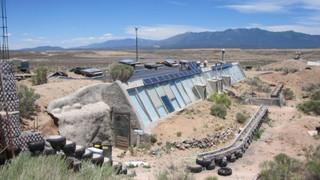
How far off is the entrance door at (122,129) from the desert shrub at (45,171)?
910 cm

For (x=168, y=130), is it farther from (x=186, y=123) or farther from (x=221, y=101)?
(x=221, y=101)

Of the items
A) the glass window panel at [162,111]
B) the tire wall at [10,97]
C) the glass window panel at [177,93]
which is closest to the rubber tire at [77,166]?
the tire wall at [10,97]

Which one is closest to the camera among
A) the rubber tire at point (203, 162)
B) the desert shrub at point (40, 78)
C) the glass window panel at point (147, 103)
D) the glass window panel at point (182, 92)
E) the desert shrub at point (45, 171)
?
the desert shrub at point (45, 171)

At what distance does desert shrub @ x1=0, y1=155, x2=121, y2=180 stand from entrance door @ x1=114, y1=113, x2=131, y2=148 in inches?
358

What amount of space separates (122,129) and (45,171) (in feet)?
36.7

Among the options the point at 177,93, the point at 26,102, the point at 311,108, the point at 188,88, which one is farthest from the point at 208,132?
the point at 311,108

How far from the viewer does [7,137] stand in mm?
11617

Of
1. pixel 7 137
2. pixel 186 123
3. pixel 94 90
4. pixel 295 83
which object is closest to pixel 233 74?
pixel 295 83

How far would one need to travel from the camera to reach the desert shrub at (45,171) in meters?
8.17

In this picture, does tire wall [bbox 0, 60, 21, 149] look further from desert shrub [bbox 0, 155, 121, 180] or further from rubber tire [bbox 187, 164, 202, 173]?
rubber tire [bbox 187, 164, 202, 173]

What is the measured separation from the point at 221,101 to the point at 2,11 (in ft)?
62.2

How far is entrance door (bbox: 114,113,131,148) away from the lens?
19266 mm

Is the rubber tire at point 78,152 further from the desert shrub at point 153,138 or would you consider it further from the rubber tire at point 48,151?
the desert shrub at point 153,138

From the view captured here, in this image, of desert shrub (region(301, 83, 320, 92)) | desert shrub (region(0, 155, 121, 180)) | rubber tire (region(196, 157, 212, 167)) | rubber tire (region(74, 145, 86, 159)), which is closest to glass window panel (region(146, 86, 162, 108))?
rubber tire (region(196, 157, 212, 167))
